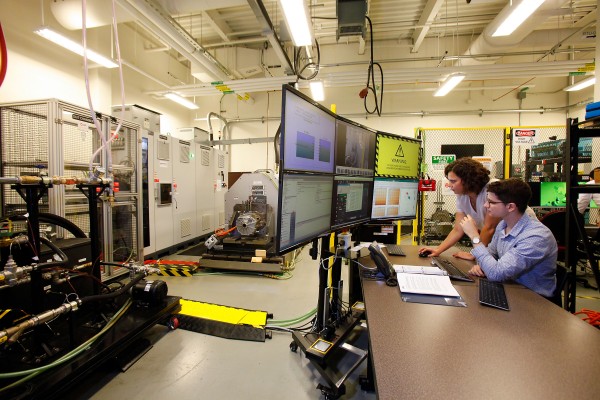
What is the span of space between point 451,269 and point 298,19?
2907 mm

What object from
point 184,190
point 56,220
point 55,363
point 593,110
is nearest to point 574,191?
point 593,110

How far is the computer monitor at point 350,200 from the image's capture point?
1630 millimetres

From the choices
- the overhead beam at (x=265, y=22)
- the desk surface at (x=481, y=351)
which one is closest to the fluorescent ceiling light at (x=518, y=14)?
the overhead beam at (x=265, y=22)

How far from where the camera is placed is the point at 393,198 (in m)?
2.20

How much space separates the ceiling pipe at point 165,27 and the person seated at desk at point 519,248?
3.86 meters

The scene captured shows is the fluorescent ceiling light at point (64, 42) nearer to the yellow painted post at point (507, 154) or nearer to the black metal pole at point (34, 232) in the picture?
the black metal pole at point (34, 232)

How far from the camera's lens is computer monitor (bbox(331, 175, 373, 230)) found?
163 cm

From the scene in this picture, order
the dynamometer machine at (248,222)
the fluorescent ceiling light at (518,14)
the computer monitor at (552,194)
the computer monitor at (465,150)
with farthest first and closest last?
the computer monitor at (465,150)
the dynamometer machine at (248,222)
the computer monitor at (552,194)
the fluorescent ceiling light at (518,14)

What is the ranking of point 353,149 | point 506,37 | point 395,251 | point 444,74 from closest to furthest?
point 353,149
point 395,251
point 444,74
point 506,37

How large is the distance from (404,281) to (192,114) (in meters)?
7.53

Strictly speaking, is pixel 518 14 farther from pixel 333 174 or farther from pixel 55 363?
pixel 55 363

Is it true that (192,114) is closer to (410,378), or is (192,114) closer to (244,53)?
(244,53)

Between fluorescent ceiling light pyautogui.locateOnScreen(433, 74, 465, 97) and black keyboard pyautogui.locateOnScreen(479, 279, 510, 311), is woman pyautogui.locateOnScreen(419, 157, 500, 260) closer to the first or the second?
black keyboard pyautogui.locateOnScreen(479, 279, 510, 311)

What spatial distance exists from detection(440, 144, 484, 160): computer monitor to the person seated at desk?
514 centimetres
